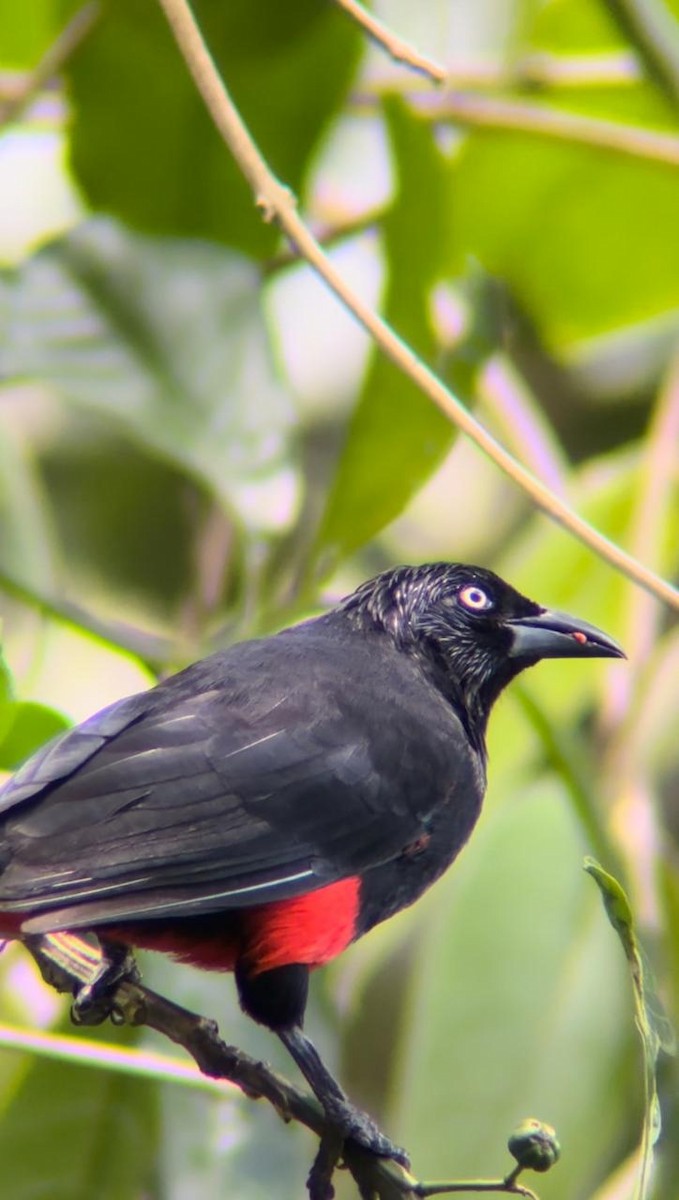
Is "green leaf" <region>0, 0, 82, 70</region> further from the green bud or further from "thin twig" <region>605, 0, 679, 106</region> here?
the green bud

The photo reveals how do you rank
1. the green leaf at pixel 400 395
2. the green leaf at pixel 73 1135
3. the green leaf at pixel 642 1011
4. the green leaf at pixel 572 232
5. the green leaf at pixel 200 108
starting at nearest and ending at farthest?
the green leaf at pixel 642 1011, the green leaf at pixel 73 1135, the green leaf at pixel 400 395, the green leaf at pixel 200 108, the green leaf at pixel 572 232

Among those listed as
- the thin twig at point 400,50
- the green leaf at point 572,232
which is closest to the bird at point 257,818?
the thin twig at point 400,50

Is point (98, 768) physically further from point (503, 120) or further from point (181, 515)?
point (181, 515)

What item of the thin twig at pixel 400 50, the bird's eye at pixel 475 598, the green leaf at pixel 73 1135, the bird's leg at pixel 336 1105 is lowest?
the green leaf at pixel 73 1135

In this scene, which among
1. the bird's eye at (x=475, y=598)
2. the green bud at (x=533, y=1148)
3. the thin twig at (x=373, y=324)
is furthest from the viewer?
the bird's eye at (x=475, y=598)

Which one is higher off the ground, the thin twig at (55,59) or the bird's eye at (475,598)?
the thin twig at (55,59)

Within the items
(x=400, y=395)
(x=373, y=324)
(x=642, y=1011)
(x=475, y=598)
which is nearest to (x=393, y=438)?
(x=400, y=395)

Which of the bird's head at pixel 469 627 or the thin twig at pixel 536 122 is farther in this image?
the thin twig at pixel 536 122

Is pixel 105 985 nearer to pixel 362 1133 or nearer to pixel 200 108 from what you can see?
pixel 362 1133

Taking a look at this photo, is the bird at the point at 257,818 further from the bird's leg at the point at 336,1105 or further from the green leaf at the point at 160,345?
the green leaf at the point at 160,345
